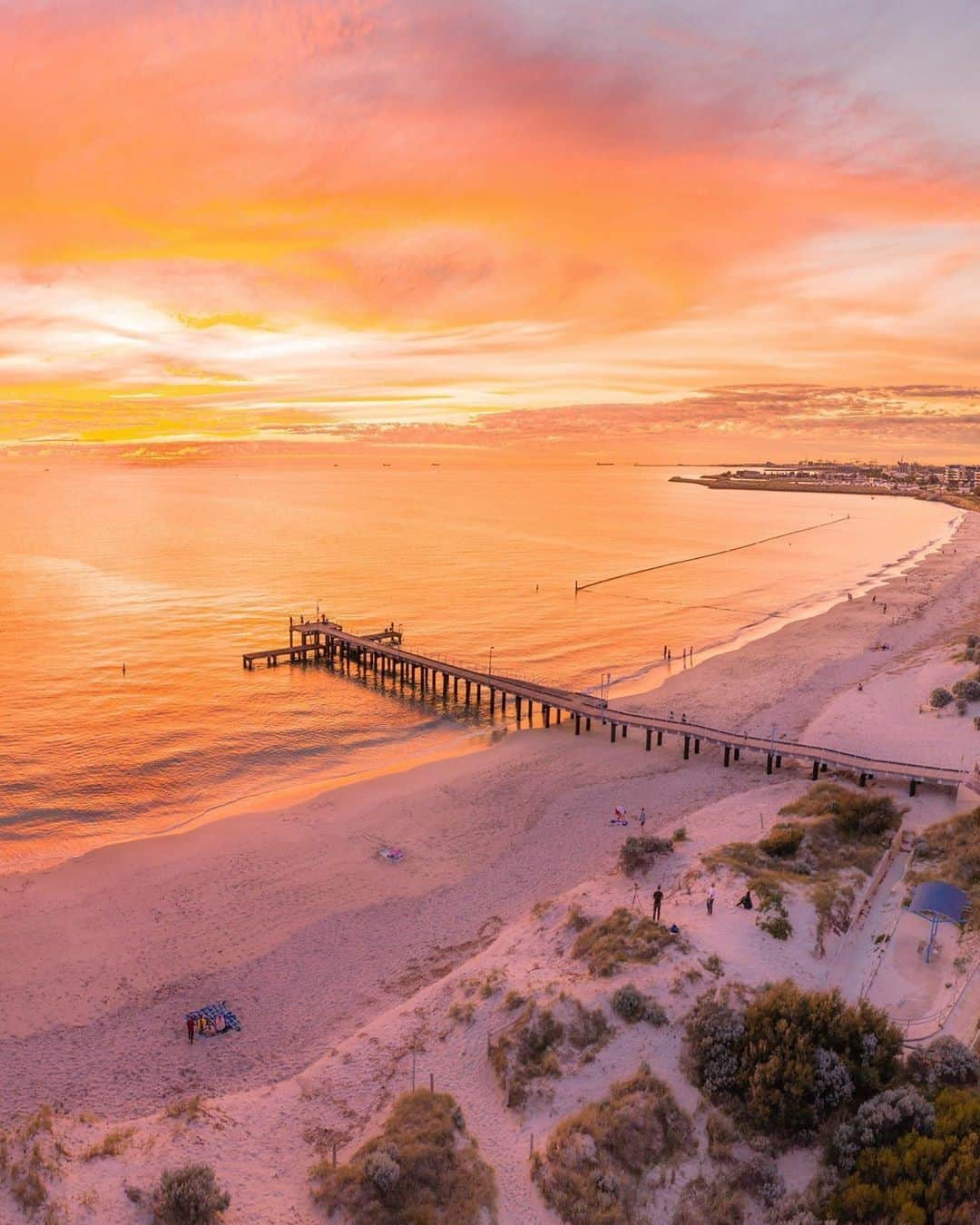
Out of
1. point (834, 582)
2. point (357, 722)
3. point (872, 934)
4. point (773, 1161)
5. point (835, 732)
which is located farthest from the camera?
point (834, 582)

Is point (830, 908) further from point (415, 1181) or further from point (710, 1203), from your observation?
point (415, 1181)

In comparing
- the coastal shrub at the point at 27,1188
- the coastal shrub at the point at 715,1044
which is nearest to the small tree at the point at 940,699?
the coastal shrub at the point at 715,1044

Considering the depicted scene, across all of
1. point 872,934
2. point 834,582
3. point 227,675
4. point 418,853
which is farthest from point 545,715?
point 834,582

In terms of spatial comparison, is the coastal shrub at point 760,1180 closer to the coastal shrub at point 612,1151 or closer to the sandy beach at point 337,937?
the coastal shrub at point 612,1151

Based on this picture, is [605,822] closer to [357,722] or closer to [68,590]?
[357,722]

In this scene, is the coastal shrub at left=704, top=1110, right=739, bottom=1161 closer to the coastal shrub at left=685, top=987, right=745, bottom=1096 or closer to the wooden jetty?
the coastal shrub at left=685, top=987, right=745, bottom=1096
